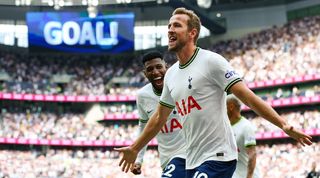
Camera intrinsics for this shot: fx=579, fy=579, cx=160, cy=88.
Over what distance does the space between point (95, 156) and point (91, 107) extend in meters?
6.54

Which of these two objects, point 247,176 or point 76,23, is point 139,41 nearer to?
point 76,23

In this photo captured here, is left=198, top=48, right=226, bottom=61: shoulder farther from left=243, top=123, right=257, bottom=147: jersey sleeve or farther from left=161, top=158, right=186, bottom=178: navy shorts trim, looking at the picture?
left=243, top=123, right=257, bottom=147: jersey sleeve

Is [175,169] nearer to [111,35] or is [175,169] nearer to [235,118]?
[235,118]

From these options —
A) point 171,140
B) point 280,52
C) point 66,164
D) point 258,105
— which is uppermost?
point 258,105

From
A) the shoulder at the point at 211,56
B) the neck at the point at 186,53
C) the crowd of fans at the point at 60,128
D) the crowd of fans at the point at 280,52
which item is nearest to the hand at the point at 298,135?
the shoulder at the point at 211,56

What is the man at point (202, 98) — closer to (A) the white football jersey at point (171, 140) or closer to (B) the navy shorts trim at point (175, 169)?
(B) the navy shorts trim at point (175, 169)

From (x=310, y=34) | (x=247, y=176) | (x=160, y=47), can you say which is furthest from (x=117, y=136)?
(x=247, y=176)

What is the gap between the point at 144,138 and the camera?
5.70m

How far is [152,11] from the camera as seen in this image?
180 ft

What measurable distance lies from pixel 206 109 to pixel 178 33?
2.40 ft

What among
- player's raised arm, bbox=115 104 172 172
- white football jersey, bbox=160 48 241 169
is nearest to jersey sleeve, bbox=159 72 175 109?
player's raised arm, bbox=115 104 172 172

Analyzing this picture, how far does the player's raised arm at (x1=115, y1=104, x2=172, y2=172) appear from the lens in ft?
18.0

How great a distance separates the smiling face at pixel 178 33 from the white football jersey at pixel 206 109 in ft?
0.60

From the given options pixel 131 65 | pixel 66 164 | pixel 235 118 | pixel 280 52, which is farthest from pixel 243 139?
pixel 131 65
